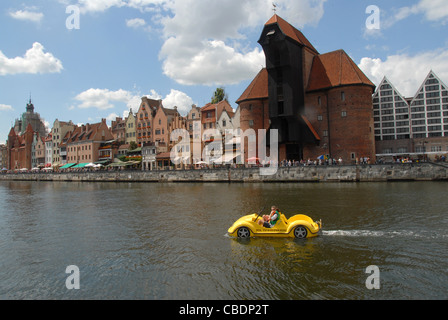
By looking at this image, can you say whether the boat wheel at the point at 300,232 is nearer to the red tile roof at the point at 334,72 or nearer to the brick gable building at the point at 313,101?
the brick gable building at the point at 313,101

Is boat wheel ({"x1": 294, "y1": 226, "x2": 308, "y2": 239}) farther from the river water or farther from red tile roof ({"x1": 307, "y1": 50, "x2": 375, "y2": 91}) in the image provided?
red tile roof ({"x1": 307, "y1": 50, "x2": 375, "y2": 91})

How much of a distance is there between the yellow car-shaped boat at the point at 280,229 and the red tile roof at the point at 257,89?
5002 centimetres

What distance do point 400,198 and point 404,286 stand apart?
19509 millimetres

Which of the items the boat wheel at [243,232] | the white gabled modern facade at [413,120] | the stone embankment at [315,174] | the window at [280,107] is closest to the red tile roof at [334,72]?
the window at [280,107]

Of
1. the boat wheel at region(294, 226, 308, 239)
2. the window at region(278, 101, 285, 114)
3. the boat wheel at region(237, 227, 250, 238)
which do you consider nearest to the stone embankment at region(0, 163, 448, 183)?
the window at region(278, 101, 285, 114)

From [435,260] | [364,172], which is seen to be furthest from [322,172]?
[435,260]

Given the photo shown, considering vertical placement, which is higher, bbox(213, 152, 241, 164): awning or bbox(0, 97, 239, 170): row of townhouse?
bbox(0, 97, 239, 170): row of townhouse

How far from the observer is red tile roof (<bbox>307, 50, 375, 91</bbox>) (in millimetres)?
55594

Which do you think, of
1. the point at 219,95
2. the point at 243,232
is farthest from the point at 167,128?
the point at 243,232

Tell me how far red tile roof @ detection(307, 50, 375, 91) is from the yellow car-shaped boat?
46439 mm

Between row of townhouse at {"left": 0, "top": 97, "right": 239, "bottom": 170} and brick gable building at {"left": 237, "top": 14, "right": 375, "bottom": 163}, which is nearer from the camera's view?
brick gable building at {"left": 237, "top": 14, "right": 375, "bottom": 163}

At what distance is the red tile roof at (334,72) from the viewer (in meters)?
55.6

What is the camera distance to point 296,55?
Answer: 5784 cm
